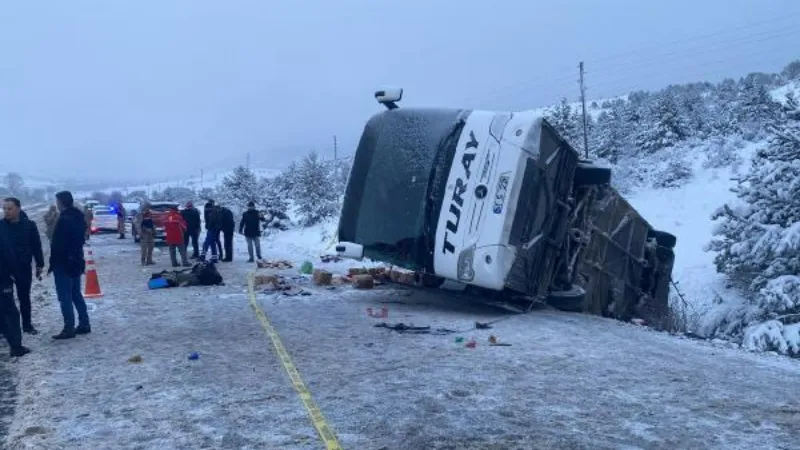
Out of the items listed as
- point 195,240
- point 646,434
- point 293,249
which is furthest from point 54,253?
point 293,249

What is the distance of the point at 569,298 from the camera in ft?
31.6

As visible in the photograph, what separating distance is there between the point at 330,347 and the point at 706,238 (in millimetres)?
17508

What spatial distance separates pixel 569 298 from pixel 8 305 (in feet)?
22.4

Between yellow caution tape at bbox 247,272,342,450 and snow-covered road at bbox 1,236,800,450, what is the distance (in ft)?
0.20

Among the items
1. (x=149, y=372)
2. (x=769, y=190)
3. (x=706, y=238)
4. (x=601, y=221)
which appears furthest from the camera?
(x=706, y=238)

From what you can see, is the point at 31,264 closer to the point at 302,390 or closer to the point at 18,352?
the point at 18,352

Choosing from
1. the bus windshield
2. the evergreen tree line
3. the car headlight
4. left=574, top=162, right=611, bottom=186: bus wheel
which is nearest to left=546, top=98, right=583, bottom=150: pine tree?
the evergreen tree line

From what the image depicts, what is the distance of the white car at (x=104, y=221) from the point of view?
1383 inches

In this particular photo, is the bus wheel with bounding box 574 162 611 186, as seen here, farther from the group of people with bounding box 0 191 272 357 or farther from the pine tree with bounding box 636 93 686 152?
the pine tree with bounding box 636 93 686 152

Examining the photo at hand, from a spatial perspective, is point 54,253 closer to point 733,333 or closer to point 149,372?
point 149,372

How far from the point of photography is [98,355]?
7.04 m

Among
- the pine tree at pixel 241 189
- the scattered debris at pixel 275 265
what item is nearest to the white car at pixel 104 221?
the pine tree at pixel 241 189

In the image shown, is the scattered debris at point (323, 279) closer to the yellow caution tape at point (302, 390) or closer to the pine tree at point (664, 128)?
the yellow caution tape at point (302, 390)

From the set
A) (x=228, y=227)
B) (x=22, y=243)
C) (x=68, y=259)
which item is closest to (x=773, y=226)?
(x=68, y=259)
